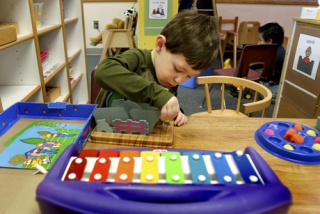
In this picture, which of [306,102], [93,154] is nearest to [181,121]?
[93,154]

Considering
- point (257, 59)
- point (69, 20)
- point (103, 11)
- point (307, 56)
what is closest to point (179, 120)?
point (307, 56)

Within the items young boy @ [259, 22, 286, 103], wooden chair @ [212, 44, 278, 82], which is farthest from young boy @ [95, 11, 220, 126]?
young boy @ [259, 22, 286, 103]

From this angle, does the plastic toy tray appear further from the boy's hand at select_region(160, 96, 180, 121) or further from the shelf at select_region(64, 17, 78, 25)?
the shelf at select_region(64, 17, 78, 25)

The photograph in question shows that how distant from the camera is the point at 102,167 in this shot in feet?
1.62

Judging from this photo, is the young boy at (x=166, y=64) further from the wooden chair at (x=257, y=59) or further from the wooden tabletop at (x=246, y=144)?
the wooden chair at (x=257, y=59)

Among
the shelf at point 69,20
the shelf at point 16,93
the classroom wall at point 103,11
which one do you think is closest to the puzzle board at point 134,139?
the shelf at point 16,93

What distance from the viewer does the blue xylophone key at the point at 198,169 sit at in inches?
18.4

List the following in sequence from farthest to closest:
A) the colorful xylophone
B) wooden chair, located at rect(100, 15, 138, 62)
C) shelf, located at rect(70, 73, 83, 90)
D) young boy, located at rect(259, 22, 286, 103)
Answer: wooden chair, located at rect(100, 15, 138, 62), young boy, located at rect(259, 22, 286, 103), shelf, located at rect(70, 73, 83, 90), the colorful xylophone

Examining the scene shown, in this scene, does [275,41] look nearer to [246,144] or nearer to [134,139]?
[246,144]

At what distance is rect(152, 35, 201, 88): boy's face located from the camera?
2.83ft

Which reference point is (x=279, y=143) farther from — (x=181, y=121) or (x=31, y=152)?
(x=31, y=152)

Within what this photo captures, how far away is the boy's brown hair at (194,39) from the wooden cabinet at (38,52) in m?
0.80

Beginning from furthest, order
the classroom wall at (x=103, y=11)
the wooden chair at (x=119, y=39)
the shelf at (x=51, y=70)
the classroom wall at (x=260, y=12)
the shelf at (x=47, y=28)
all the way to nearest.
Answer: the classroom wall at (x=260, y=12), the classroom wall at (x=103, y=11), the wooden chair at (x=119, y=39), the shelf at (x=51, y=70), the shelf at (x=47, y=28)

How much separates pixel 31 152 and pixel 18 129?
0.16m
